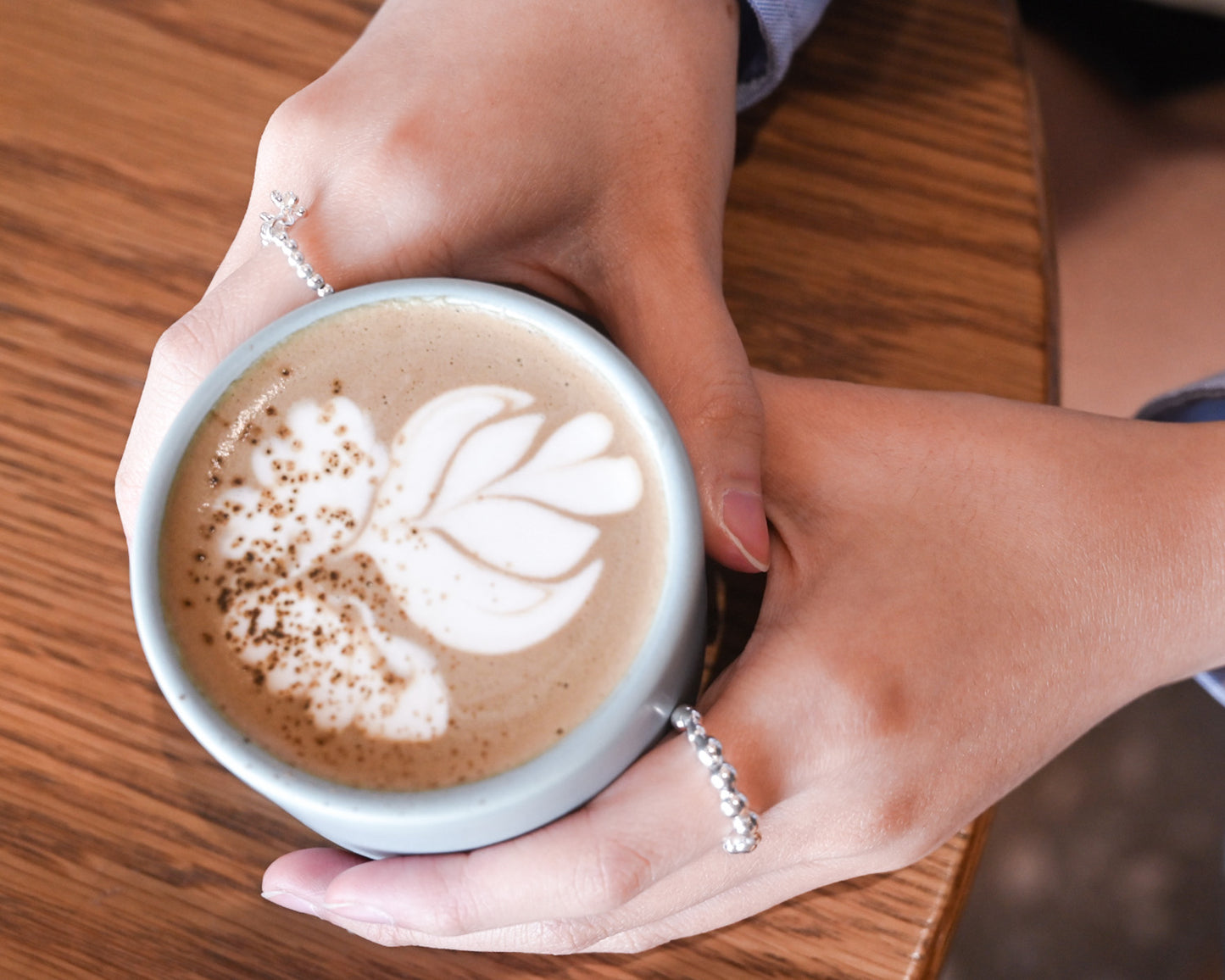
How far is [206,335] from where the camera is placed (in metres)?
0.70

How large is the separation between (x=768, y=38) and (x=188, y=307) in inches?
23.6

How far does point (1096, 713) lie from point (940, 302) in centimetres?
40

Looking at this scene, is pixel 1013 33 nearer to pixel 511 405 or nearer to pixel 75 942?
pixel 511 405

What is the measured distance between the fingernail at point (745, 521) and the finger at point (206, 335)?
0.34m

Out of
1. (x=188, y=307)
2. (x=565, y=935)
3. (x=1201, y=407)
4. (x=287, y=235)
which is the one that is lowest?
(x=565, y=935)

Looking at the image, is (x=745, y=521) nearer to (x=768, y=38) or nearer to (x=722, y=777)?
(x=722, y=777)

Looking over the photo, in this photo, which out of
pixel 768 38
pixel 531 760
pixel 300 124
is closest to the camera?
pixel 531 760

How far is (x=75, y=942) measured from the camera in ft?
2.41

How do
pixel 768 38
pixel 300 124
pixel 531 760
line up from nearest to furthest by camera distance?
pixel 531 760
pixel 300 124
pixel 768 38

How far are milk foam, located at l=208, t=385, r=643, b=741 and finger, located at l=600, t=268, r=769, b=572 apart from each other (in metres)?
0.07

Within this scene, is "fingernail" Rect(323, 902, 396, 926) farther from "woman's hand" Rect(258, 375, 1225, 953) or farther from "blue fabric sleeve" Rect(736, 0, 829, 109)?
"blue fabric sleeve" Rect(736, 0, 829, 109)

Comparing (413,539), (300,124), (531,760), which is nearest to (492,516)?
(413,539)

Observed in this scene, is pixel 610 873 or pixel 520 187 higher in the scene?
pixel 520 187

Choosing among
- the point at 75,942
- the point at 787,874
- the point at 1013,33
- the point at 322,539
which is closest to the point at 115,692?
the point at 75,942
